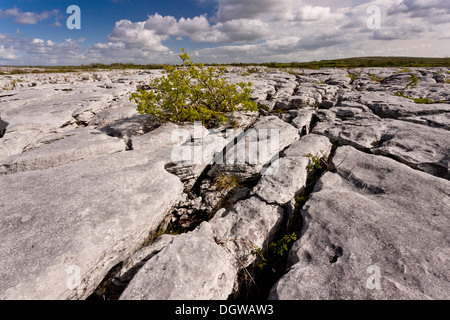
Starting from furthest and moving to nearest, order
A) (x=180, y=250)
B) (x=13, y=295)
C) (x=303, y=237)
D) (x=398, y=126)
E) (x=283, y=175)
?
(x=398, y=126), (x=283, y=175), (x=303, y=237), (x=180, y=250), (x=13, y=295)

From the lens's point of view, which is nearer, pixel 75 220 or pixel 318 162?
pixel 75 220

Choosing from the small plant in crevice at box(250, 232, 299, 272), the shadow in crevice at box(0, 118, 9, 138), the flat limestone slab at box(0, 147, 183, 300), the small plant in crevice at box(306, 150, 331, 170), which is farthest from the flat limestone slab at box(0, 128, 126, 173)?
the small plant in crevice at box(306, 150, 331, 170)

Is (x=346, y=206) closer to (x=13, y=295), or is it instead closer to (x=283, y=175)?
(x=283, y=175)

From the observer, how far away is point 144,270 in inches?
132

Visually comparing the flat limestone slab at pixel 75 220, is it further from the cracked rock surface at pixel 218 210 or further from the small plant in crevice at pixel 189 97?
Answer: the small plant in crevice at pixel 189 97

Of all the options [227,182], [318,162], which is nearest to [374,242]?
[318,162]

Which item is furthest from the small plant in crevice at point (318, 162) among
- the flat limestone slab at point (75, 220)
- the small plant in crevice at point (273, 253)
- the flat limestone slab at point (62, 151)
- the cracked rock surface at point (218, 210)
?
the flat limestone slab at point (62, 151)

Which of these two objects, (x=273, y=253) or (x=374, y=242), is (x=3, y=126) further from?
(x=374, y=242)

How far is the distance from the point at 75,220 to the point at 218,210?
10.6 feet

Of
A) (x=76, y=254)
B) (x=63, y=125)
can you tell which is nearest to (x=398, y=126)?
→ (x=76, y=254)

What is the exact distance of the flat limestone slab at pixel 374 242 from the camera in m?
3.07

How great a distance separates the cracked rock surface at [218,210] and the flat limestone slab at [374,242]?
0.02 metres

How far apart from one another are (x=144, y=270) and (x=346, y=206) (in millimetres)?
4145

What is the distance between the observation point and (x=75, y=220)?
389 cm
